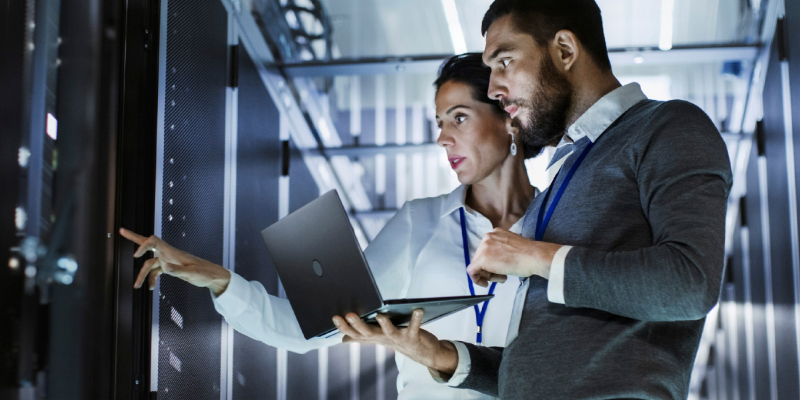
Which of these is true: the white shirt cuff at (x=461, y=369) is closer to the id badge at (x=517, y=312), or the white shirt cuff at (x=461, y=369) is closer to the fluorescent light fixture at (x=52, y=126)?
the id badge at (x=517, y=312)

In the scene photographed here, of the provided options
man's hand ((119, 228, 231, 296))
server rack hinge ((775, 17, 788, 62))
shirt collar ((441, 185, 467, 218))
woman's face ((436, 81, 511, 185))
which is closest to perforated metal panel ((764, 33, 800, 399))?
server rack hinge ((775, 17, 788, 62))

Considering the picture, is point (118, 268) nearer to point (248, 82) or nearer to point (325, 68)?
point (248, 82)

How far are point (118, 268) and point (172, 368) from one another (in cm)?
36

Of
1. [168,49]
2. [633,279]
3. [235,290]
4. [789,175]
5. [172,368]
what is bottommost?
[172,368]

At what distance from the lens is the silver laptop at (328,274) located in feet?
5.04

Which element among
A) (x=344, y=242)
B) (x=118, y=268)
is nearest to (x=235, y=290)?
(x=118, y=268)

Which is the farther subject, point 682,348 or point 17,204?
point 17,204

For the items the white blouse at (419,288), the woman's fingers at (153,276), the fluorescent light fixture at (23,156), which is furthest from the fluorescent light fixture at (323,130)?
the fluorescent light fixture at (23,156)

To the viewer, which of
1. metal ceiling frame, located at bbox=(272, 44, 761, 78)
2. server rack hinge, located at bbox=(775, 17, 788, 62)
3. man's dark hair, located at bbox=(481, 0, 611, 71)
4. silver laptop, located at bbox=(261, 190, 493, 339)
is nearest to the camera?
silver laptop, located at bbox=(261, 190, 493, 339)

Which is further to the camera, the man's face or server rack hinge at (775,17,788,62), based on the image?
server rack hinge at (775,17,788,62)

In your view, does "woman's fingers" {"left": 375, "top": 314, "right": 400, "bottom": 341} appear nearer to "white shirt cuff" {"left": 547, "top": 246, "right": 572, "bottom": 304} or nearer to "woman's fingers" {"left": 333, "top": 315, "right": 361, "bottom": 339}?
"woman's fingers" {"left": 333, "top": 315, "right": 361, "bottom": 339}

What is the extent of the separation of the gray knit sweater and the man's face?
19 cm

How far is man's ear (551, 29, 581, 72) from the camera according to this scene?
1608 mm

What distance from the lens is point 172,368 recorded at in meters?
2.05
